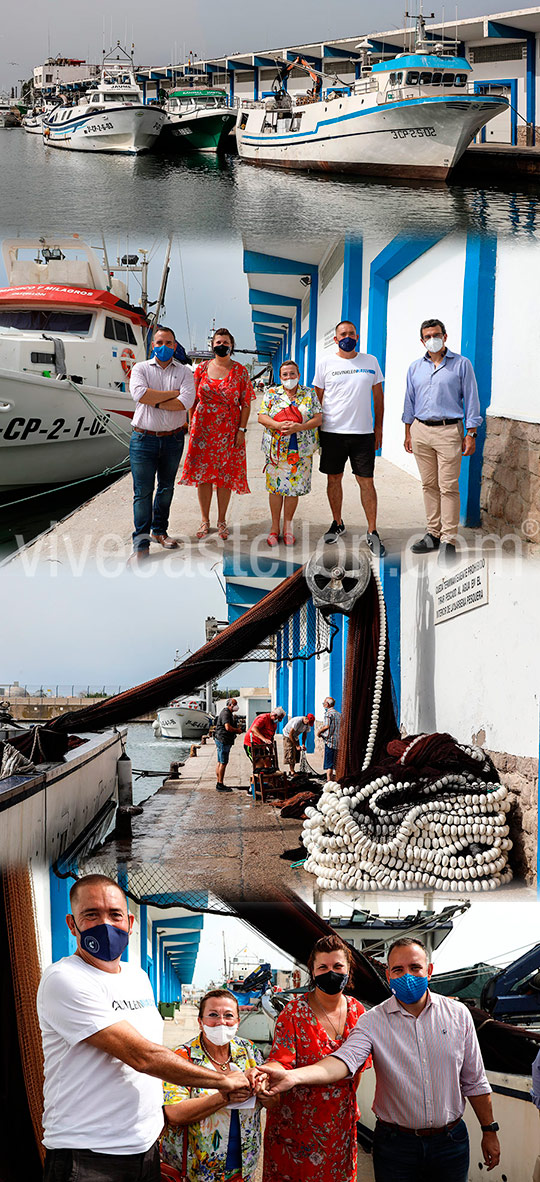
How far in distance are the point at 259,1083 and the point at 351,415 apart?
10.6 ft

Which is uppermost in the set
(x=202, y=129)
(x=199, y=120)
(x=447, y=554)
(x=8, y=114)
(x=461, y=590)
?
(x=202, y=129)

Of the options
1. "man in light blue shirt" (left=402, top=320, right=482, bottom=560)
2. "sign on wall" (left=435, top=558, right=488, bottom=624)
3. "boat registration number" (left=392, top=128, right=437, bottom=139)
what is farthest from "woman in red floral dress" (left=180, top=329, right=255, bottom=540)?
"boat registration number" (left=392, top=128, right=437, bottom=139)

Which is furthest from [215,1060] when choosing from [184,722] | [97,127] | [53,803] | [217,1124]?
[184,722]

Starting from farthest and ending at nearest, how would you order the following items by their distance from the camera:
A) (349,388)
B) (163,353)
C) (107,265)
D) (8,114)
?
(8,114), (107,265), (349,388), (163,353)

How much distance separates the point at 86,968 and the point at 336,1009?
2.32ft

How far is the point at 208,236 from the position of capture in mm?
5352

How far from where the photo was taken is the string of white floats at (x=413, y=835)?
4.16m

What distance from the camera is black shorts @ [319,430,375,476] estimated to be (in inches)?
189

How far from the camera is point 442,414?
4605mm

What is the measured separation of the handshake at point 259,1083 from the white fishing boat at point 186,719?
58.5 ft

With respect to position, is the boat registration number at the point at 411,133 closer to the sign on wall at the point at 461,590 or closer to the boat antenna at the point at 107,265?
the boat antenna at the point at 107,265

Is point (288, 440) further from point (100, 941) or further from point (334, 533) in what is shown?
point (100, 941)

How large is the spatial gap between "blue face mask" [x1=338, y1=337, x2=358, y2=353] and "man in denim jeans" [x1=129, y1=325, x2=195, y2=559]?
75 centimetres

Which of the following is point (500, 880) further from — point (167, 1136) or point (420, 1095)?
point (167, 1136)
